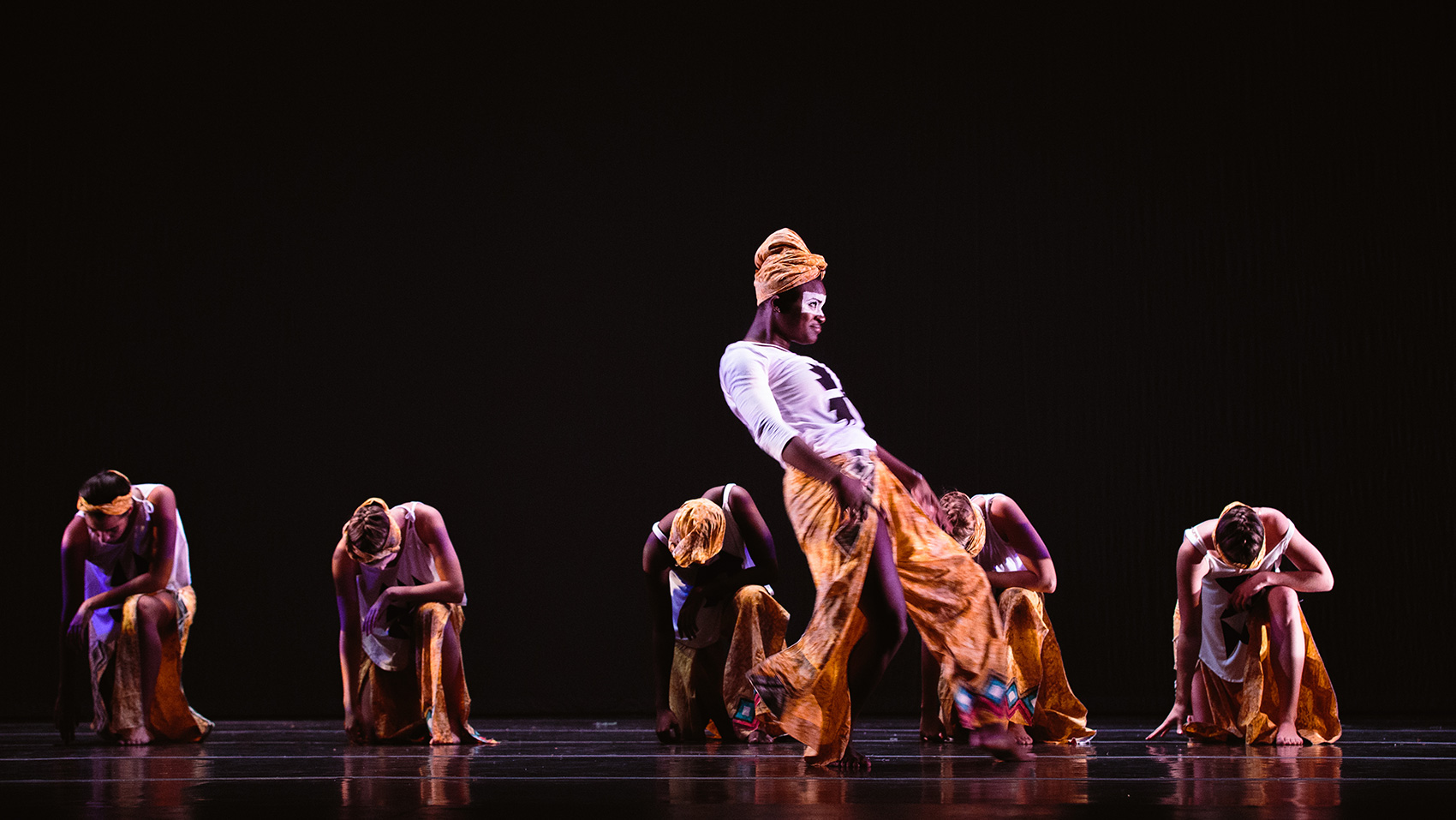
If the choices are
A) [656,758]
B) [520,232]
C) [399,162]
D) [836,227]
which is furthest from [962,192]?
[656,758]

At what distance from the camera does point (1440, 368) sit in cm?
632

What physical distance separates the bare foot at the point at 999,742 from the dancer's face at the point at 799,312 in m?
0.98

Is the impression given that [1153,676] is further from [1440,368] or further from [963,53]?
[963,53]

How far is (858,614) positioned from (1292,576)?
1.90 metres

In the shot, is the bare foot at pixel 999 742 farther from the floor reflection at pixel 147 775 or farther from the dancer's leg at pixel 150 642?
the dancer's leg at pixel 150 642

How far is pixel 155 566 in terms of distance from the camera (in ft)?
14.9

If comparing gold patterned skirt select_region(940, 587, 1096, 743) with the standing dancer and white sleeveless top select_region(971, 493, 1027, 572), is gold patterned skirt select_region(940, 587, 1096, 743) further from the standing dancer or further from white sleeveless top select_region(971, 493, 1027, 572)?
the standing dancer

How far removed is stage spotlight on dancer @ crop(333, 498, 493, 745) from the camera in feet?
13.9

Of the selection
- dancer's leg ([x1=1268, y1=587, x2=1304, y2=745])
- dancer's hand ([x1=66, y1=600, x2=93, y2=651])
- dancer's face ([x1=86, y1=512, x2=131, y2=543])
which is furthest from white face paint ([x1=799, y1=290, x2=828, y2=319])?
dancer's hand ([x1=66, y1=600, x2=93, y2=651])

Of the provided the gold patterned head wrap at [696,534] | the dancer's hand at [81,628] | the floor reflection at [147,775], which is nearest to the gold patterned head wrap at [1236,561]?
the gold patterned head wrap at [696,534]

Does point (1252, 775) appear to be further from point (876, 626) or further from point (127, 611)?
point (127, 611)

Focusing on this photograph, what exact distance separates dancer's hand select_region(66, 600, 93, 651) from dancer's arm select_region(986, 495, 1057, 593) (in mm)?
3013

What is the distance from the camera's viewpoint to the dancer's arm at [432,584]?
14.0 ft

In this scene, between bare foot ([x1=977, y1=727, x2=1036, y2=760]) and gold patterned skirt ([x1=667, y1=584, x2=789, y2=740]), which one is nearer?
bare foot ([x1=977, y1=727, x2=1036, y2=760])
